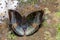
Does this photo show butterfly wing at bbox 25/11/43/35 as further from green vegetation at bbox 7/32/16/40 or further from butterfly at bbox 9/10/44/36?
green vegetation at bbox 7/32/16/40

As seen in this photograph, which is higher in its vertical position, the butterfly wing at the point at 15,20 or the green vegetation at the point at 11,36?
the butterfly wing at the point at 15,20

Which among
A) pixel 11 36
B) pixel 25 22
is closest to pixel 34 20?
pixel 25 22

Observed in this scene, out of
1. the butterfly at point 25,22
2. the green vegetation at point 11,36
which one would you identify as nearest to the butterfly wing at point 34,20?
the butterfly at point 25,22

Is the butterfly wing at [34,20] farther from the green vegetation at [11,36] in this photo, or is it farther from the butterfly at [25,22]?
the green vegetation at [11,36]

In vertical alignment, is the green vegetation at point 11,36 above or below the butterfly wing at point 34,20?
below

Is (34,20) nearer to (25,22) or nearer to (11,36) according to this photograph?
(25,22)

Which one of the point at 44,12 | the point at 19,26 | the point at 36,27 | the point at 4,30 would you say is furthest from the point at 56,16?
the point at 4,30

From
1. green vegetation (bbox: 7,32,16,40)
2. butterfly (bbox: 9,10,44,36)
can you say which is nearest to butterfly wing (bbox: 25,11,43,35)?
butterfly (bbox: 9,10,44,36)

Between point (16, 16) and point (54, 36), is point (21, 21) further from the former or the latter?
point (54, 36)
